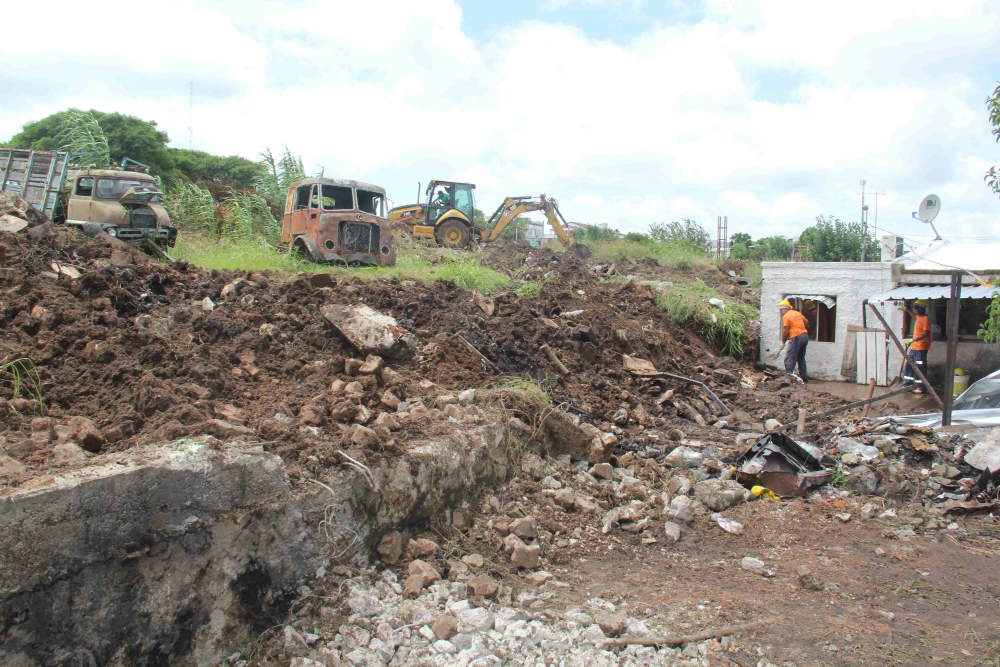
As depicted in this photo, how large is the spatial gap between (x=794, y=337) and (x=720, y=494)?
7.10 metres

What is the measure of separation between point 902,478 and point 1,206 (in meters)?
10.5

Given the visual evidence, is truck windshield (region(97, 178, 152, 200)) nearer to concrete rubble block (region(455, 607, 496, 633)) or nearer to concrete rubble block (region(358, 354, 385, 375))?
concrete rubble block (region(358, 354, 385, 375))

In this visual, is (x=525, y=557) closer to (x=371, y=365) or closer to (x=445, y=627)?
(x=445, y=627)

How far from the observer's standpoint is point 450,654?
3.28 meters

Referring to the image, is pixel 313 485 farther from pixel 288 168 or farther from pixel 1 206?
pixel 288 168

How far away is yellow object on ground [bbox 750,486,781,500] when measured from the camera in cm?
583

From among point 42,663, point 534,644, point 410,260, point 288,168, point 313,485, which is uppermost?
point 288,168

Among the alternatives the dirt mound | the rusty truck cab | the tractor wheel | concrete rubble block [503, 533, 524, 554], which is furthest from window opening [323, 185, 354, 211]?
concrete rubble block [503, 533, 524, 554]

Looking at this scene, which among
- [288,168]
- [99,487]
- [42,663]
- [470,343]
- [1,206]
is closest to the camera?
[42,663]

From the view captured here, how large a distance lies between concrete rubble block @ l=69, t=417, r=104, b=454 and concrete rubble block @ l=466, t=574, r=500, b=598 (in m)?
2.15

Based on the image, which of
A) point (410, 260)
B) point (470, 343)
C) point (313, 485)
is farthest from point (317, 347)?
point (410, 260)

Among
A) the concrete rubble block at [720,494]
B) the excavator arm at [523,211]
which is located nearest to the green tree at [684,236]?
the excavator arm at [523,211]

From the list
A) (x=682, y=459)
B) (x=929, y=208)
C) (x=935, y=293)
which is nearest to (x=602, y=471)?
(x=682, y=459)

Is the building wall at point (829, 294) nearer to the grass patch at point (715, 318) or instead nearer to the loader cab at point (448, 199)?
the grass patch at point (715, 318)
